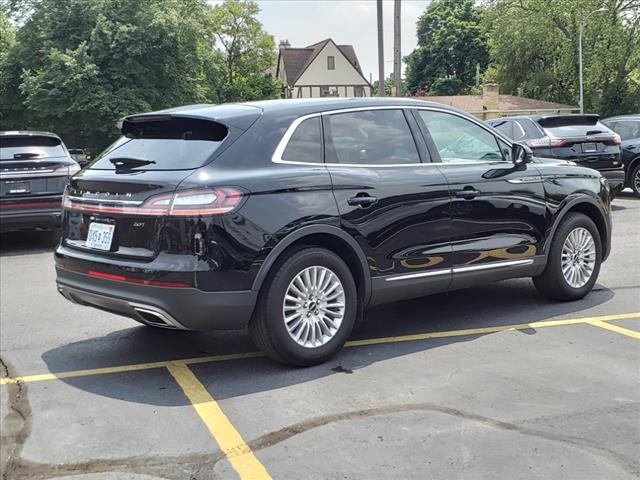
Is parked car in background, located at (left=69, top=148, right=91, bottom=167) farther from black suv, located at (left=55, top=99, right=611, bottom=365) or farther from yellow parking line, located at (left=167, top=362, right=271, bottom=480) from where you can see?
yellow parking line, located at (left=167, top=362, right=271, bottom=480)

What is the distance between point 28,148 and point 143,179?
6.12 meters

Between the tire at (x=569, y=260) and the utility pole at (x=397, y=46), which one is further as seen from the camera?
the utility pole at (x=397, y=46)

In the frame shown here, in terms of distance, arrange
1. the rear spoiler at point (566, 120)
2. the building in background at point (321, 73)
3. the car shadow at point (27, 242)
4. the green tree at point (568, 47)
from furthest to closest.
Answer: the building in background at point (321, 73) < the green tree at point (568, 47) < the rear spoiler at point (566, 120) < the car shadow at point (27, 242)

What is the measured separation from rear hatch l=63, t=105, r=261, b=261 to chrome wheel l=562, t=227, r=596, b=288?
3.12 metres

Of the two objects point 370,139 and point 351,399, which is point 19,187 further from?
point 351,399

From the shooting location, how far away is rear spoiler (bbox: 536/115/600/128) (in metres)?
11.4

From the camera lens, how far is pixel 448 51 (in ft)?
228

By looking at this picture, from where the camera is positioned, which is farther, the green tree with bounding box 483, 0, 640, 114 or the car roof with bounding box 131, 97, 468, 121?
the green tree with bounding box 483, 0, 640, 114

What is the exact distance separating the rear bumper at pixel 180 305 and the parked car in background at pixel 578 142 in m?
8.15

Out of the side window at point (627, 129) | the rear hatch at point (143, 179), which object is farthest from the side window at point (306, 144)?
the side window at point (627, 129)

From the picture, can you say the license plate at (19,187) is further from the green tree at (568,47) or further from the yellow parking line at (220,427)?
the green tree at (568,47)

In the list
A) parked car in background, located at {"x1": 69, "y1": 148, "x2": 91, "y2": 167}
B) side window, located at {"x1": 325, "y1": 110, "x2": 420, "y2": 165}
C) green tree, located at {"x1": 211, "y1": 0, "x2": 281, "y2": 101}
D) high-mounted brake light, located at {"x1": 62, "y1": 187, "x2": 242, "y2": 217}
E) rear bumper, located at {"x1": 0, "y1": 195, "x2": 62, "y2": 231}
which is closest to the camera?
high-mounted brake light, located at {"x1": 62, "y1": 187, "x2": 242, "y2": 217}

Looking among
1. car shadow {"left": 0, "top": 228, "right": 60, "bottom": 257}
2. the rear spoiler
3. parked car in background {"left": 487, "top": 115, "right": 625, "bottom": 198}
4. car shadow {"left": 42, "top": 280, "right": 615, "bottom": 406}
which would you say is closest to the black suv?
car shadow {"left": 42, "top": 280, "right": 615, "bottom": 406}

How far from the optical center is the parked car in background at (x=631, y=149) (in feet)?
44.1
